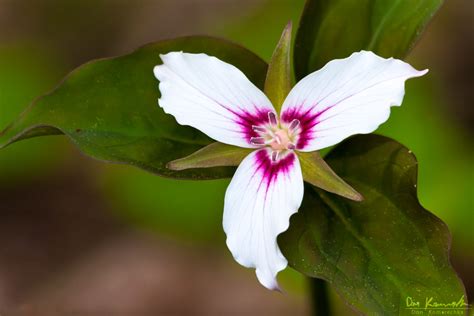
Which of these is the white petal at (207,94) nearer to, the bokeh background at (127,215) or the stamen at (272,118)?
the stamen at (272,118)

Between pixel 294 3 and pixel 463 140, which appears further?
pixel 294 3

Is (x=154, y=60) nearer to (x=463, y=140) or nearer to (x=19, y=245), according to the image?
(x=463, y=140)

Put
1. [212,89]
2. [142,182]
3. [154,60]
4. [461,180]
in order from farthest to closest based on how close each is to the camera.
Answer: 1. [142,182]
2. [461,180]
3. [154,60]
4. [212,89]

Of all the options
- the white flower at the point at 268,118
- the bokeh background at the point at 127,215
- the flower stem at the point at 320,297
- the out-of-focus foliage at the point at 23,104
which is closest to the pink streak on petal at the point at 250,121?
the white flower at the point at 268,118

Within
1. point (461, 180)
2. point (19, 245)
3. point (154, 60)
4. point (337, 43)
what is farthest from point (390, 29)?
point (19, 245)

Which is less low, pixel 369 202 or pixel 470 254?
pixel 369 202

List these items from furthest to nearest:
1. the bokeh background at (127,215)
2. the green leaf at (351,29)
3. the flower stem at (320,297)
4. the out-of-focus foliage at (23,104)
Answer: the out-of-focus foliage at (23,104) < the bokeh background at (127,215) < the flower stem at (320,297) < the green leaf at (351,29)
